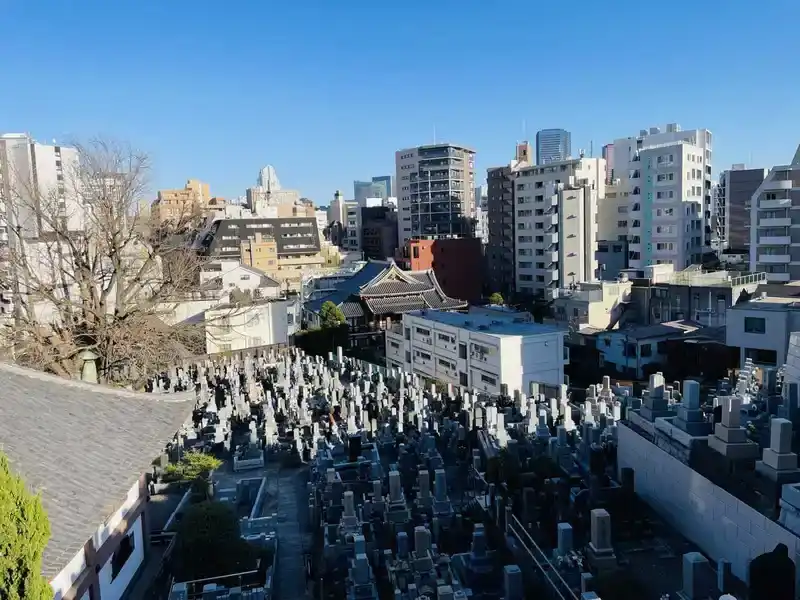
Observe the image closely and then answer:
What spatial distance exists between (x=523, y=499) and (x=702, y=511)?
287 cm

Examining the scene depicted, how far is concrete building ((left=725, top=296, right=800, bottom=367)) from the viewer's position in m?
24.7

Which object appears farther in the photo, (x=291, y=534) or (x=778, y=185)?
(x=778, y=185)

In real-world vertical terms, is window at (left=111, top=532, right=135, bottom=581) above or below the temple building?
below

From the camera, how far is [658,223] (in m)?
41.8

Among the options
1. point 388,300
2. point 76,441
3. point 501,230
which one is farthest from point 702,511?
point 501,230

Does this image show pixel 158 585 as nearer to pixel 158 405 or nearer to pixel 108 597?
pixel 108 597

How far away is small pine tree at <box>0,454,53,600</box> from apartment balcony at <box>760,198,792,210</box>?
3924cm

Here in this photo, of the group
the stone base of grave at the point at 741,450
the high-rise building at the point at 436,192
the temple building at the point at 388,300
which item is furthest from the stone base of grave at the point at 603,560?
the high-rise building at the point at 436,192

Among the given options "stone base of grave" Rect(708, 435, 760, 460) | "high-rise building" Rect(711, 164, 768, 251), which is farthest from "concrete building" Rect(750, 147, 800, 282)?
"stone base of grave" Rect(708, 435, 760, 460)

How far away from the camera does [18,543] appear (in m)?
5.00

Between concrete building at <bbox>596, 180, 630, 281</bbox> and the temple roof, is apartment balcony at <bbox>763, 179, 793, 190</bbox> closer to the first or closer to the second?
concrete building at <bbox>596, 180, 630, 281</bbox>

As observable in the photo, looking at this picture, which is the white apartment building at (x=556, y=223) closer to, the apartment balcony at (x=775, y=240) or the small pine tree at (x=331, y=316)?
the apartment balcony at (x=775, y=240)

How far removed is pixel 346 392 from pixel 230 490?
8.87m

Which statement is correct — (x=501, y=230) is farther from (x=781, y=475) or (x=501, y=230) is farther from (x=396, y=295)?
(x=781, y=475)
